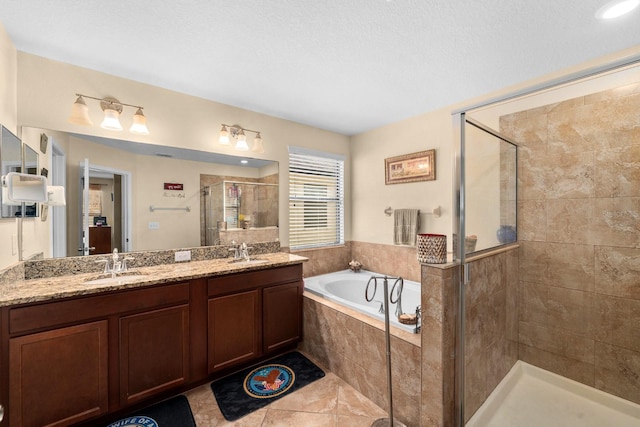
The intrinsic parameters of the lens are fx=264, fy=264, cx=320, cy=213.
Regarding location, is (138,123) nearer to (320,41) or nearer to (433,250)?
(320,41)

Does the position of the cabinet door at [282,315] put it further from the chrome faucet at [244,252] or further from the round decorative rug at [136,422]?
the round decorative rug at [136,422]

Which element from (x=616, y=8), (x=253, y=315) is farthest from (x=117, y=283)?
(x=616, y=8)

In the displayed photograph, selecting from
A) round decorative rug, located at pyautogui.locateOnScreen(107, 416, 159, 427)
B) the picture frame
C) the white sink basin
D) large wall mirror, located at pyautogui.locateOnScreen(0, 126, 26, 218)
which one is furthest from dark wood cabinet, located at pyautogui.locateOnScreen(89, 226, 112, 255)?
the picture frame

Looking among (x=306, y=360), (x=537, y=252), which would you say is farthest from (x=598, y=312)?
(x=306, y=360)

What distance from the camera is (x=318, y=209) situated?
3.63 meters

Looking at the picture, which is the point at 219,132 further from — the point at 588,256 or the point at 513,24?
the point at 588,256

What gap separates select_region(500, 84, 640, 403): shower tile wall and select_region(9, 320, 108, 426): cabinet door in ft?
10.1

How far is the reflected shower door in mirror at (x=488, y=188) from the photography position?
1.68 meters

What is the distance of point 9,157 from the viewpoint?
5.19ft

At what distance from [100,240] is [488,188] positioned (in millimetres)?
3042

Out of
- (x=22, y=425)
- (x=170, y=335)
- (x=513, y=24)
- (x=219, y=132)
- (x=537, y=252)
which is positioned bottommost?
(x=22, y=425)

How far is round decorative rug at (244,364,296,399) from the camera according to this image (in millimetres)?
1993

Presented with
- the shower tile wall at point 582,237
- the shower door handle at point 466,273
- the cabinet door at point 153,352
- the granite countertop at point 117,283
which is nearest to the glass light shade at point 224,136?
the granite countertop at point 117,283

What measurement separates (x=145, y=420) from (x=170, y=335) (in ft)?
1.66
